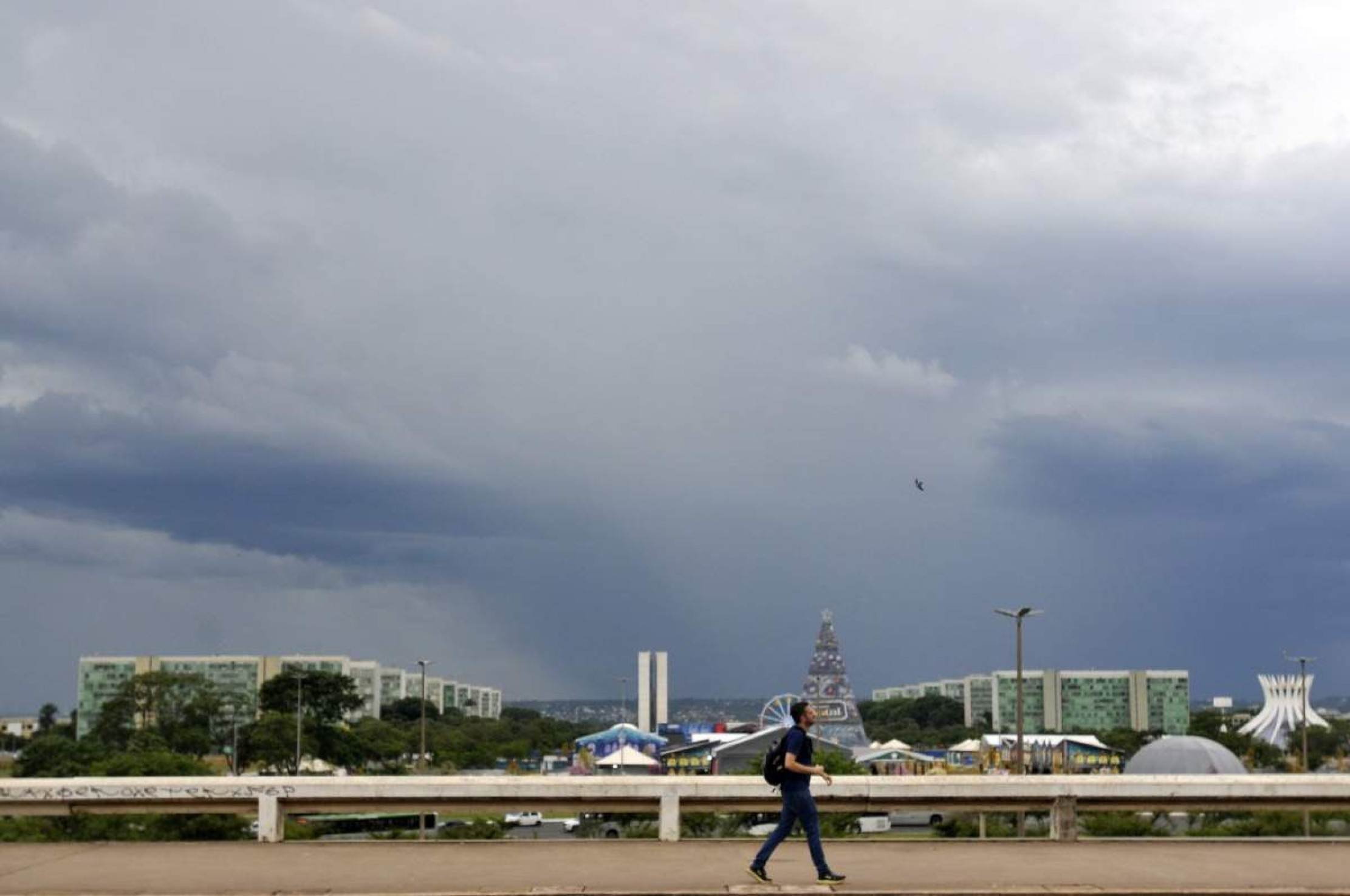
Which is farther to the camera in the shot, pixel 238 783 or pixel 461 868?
→ pixel 238 783

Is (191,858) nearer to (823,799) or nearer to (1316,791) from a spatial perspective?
(823,799)

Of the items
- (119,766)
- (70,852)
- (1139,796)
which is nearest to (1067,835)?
(1139,796)

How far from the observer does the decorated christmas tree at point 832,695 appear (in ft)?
438

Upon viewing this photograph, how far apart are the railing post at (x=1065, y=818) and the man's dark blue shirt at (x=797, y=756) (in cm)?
447

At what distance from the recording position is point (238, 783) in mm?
16125

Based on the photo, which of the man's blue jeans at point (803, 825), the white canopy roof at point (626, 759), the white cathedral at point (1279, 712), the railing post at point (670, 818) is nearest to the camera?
the man's blue jeans at point (803, 825)

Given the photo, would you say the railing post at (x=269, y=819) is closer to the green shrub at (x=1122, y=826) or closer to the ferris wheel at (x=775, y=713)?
the green shrub at (x=1122, y=826)

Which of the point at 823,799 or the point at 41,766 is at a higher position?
the point at 823,799

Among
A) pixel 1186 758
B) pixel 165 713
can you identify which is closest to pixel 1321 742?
pixel 1186 758

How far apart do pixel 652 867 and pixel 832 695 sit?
5002 inches

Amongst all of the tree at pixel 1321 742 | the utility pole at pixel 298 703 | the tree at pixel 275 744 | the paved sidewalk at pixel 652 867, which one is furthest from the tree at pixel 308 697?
the paved sidewalk at pixel 652 867

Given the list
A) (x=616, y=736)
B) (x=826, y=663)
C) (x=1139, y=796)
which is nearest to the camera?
(x=1139, y=796)

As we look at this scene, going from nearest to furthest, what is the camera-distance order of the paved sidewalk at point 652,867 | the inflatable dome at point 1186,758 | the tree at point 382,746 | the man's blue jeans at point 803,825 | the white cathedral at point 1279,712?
1. the paved sidewalk at point 652,867
2. the man's blue jeans at point 803,825
3. the inflatable dome at point 1186,758
4. the tree at point 382,746
5. the white cathedral at point 1279,712

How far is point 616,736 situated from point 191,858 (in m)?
107
